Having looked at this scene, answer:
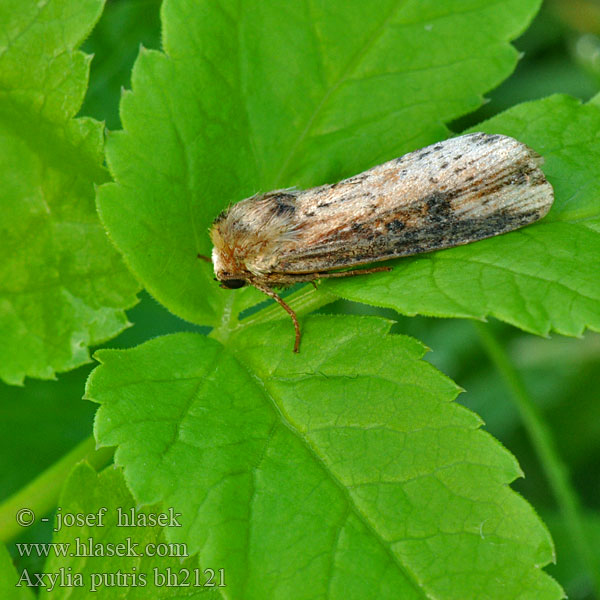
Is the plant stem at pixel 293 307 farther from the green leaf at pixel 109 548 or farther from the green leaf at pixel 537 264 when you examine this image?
the green leaf at pixel 109 548

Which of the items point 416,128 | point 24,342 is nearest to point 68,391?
point 24,342

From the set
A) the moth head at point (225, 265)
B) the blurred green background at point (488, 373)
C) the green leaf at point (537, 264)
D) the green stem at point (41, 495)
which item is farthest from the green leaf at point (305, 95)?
the blurred green background at point (488, 373)

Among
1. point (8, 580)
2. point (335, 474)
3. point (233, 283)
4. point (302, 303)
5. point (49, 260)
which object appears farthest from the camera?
point (49, 260)

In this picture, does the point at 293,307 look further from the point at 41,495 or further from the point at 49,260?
the point at 41,495

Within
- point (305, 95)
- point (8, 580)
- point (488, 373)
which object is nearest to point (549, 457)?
→ point (488, 373)

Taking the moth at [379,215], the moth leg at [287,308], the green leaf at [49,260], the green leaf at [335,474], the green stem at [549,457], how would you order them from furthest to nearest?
the green stem at [549,457] → the green leaf at [49,260] → the moth at [379,215] → the moth leg at [287,308] → the green leaf at [335,474]

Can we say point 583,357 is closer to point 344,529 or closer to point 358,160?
point 358,160

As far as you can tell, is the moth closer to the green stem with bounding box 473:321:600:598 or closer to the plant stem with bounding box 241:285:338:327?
the plant stem with bounding box 241:285:338:327
